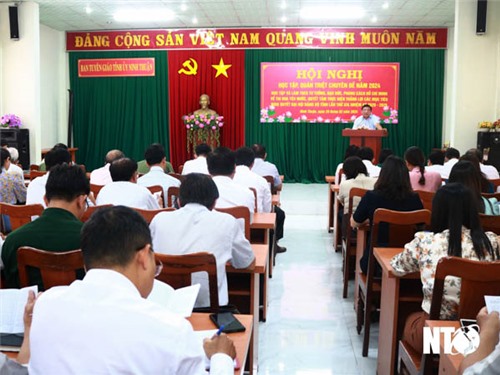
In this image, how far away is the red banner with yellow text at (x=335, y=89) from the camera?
10.6 meters

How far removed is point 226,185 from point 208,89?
25.3 feet

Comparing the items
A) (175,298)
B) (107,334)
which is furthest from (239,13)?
(107,334)

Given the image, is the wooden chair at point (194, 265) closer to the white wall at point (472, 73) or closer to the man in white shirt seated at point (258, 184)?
the man in white shirt seated at point (258, 184)

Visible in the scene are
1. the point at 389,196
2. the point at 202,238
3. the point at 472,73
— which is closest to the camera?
the point at 202,238

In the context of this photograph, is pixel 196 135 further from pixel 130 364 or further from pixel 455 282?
pixel 130 364

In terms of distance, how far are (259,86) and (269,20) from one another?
1.39 m

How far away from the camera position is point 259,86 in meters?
10.9

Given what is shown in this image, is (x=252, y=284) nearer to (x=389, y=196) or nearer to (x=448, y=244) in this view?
(x=448, y=244)

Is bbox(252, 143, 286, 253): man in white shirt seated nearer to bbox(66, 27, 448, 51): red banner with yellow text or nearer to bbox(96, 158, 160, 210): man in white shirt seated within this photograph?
bbox(96, 158, 160, 210): man in white shirt seated

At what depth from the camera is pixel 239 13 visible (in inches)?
369

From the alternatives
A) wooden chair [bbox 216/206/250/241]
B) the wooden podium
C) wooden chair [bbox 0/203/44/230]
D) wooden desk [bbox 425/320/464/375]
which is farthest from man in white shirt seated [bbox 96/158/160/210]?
the wooden podium

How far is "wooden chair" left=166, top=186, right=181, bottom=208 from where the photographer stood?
13.1ft

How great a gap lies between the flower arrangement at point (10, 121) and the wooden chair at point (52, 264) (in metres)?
7.29

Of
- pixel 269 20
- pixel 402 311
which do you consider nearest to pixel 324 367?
pixel 402 311
